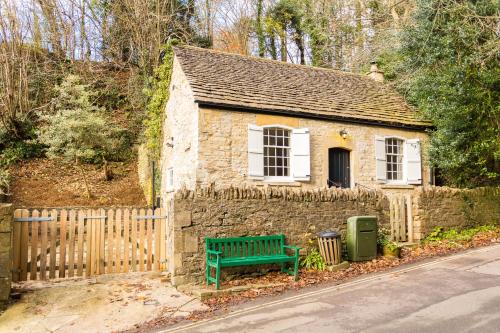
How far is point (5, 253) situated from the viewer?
20.6ft

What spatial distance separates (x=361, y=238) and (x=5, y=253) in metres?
6.99

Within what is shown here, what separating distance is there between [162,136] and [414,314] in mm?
13704

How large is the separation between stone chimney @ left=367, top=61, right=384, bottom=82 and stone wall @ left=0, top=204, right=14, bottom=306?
55.2 ft

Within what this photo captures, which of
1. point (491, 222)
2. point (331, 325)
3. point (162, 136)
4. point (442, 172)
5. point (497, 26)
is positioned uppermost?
point (497, 26)

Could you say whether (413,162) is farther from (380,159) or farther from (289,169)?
(289,169)

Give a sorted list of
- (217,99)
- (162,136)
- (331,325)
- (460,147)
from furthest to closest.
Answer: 1. (162,136)
2. (460,147)
3. (217,99)
4. (331,325)

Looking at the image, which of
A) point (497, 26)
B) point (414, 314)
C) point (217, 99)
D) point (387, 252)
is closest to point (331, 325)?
point (414, 314)

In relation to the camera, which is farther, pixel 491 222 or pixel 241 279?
pixel 491 222

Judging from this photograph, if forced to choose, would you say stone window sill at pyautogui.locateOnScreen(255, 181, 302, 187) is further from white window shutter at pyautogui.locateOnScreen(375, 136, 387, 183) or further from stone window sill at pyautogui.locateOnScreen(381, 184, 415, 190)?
→ stone window sill at pyautogui.locateOnScreen(381, 184, 415, 190)

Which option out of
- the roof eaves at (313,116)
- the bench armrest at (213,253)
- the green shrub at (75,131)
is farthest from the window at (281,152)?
the green shrub at (75,131)

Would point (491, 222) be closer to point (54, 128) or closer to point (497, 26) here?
point (497, 26)

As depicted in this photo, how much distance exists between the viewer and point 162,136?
56.2ft

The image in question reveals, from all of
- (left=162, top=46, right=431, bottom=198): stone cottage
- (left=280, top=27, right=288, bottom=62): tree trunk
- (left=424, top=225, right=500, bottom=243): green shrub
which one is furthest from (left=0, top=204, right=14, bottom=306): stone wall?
(left=280, top=27, right=288, bottom=62): tree trunk

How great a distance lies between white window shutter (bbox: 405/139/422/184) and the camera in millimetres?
15133
